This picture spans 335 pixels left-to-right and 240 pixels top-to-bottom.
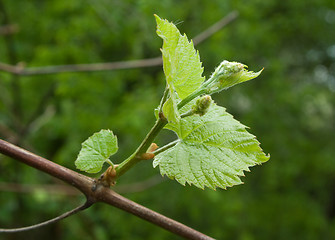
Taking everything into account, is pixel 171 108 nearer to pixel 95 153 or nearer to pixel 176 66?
pixel 176 66

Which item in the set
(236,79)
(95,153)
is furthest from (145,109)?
(236,79)

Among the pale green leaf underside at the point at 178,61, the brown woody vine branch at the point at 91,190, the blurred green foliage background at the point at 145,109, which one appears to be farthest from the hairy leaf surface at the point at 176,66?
the blurred green foliage background at the point at 145,109

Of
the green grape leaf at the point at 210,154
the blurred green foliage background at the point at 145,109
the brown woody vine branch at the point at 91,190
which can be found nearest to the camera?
the brown woody vine branch at the point at 91,190

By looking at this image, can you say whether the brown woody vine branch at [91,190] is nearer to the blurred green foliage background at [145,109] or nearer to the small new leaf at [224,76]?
the small new leaf at [224,76]

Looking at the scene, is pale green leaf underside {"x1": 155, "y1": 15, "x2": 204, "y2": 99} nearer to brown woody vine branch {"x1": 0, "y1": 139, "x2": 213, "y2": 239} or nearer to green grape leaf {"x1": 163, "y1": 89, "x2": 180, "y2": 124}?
green grape leaf {"x1": 163, "y1": 89, "x2": 180, "y2": 124}

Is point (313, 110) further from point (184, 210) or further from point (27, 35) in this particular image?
point (27, 35)

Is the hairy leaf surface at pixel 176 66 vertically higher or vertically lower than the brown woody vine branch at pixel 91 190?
higher
